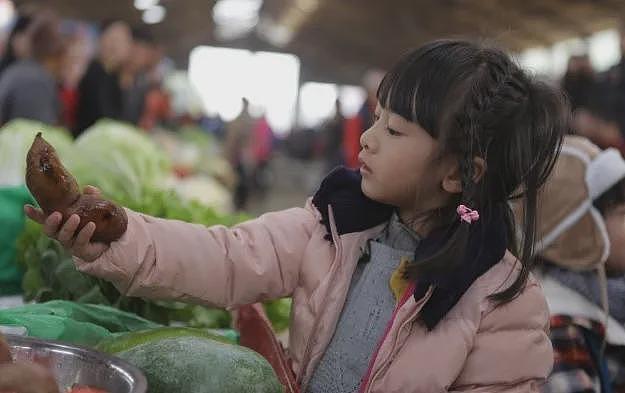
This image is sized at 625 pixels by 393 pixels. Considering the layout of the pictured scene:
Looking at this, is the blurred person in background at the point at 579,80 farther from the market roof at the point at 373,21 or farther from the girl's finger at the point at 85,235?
the girl's finger at the point at 85,235

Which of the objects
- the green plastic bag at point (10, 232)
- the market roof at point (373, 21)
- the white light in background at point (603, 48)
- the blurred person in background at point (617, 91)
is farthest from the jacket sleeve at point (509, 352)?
the white light in background at point (603, 48)

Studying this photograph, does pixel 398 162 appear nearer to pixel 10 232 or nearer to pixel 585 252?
pixel 585 252

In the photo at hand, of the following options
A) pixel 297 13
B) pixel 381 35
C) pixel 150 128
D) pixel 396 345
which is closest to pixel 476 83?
pixel 396 345

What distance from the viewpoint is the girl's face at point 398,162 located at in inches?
66.4

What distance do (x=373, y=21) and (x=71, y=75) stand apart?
19.9 metres

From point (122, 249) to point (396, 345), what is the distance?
21.1 inches

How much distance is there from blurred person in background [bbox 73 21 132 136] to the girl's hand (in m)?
4.31

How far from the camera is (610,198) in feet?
8.20

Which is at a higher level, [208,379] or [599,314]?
[208,379]

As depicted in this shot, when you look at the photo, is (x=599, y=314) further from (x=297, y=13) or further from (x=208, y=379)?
(x=297, y=13)

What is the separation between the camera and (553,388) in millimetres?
2328

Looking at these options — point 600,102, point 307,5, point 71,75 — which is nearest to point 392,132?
point 600,102

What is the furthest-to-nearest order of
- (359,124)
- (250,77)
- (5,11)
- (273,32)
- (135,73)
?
(273,32) → (250,77) → (5,11) → (359,124) → (135,73)

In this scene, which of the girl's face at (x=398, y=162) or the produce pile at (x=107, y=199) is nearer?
the girl's face at (x=398, y=162)
